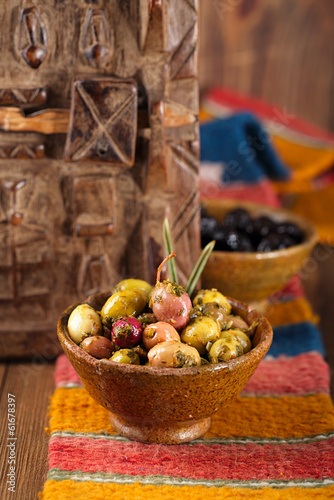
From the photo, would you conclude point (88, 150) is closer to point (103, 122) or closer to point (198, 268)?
point (103, 122)

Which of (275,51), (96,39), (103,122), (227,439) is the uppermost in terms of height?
(96,39)

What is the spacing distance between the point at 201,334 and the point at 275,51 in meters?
1.47

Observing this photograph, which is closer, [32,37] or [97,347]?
[97,347]

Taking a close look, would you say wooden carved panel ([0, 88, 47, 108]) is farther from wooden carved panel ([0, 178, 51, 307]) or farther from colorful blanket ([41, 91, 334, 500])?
colorful blanket ([41, 91, 334, 500])

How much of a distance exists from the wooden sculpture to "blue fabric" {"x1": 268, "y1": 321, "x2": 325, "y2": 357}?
0.77ft

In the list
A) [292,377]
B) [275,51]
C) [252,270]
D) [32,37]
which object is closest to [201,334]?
[292,377]

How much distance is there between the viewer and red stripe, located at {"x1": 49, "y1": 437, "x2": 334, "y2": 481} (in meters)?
0.70

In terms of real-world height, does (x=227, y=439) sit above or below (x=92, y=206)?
below

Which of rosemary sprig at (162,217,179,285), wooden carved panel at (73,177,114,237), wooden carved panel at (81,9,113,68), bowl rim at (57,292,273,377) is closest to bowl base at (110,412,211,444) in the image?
bowl rim at (57,292,273,377)

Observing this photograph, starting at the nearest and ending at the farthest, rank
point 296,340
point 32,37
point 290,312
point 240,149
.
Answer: point 32,37, point 296,340, point 290,312, point 240,149

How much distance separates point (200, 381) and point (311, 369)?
13.6 inches

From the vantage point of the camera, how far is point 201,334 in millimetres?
733

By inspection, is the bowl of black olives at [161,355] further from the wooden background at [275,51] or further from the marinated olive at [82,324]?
the wooden background at [275,51]

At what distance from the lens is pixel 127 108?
0.89 metres
